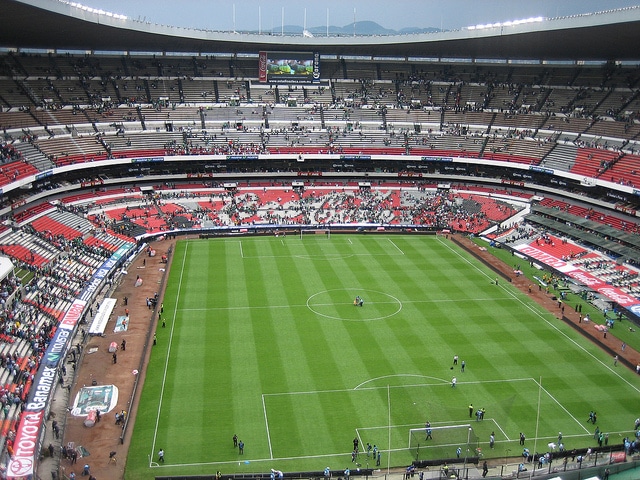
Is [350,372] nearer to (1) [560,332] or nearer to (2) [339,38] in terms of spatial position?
(1) [560,332]

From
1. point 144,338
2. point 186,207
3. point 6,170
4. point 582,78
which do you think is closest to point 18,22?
point 6,170

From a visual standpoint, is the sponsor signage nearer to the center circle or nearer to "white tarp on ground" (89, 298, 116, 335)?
the center circle

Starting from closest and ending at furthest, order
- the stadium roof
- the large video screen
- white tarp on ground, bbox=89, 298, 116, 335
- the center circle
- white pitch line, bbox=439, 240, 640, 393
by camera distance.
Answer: white pitch line, bbox=439, 240, 640, 393, white tarp on ground, bbox=89, 298, 116, 335, the center circle, the stadium roof, the large video screen

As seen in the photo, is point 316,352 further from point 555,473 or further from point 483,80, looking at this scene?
point 483,80

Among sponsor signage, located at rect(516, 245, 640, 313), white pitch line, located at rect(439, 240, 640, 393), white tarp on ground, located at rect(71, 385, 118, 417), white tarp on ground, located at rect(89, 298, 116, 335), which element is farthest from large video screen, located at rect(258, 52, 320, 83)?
white tarp on ground, located at rect(71, 385, 118, 417)

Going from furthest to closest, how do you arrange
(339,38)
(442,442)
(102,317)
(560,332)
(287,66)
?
1. (287,66)
2. (339,38)
3. (560,332)
4. (102,317)
5. (442,442)

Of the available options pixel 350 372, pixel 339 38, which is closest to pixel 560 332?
pixel 350 372

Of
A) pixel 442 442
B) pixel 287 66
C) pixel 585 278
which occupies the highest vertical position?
pixel 287 66

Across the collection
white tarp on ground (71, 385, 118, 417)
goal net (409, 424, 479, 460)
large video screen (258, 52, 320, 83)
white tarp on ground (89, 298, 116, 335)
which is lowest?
white tarp on ground (89, 298, 116, 335)
